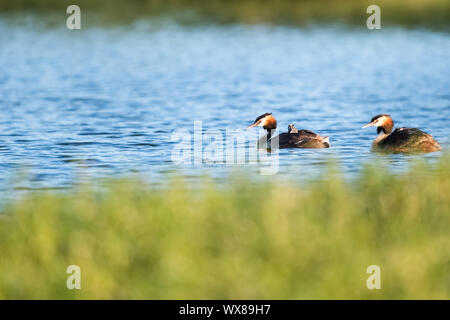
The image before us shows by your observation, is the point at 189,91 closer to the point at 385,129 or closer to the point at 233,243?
the point at 385,129

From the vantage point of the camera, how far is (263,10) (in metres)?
50.6

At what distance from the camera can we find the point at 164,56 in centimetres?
3762

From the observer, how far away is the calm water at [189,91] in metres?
16.9

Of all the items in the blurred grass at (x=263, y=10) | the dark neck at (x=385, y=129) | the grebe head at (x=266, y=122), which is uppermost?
the blurred grass at (x=263, y=10)

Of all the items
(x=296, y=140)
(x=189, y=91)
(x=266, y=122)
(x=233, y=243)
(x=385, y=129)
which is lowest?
(x=233, y=243)

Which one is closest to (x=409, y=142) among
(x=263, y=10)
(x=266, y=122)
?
(x=266, y=122)

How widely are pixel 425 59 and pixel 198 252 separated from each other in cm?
2765

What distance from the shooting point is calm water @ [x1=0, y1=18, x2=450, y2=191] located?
16.9 meters

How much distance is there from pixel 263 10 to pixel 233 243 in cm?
4168

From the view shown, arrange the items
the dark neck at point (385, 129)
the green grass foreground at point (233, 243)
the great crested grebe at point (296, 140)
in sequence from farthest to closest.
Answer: the dark neck at point (385, 129)
the great crested grebe at point (296, 140)
the green grass foreground at point (233, 243)

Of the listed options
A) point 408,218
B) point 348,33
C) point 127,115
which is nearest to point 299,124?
point 127,115

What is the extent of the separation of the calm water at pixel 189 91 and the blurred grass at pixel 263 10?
2201 mm

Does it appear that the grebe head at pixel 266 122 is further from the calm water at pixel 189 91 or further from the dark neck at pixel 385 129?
the dark neck at pixel 385 129

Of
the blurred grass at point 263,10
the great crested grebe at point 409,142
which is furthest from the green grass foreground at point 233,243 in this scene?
the blurred grass at point 263,10
